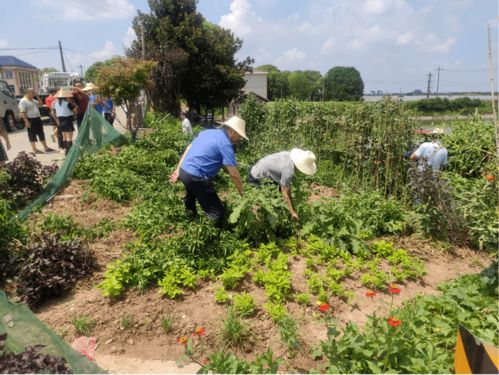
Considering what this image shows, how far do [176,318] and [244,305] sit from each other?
665 millimetres

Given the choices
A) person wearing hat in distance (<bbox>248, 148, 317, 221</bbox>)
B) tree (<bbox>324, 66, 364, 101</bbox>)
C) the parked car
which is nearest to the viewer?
person wearing hat in distance (<bbox>248, 148, 317, 221</bbox>)

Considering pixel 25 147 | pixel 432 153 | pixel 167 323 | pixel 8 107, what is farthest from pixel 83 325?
pixel 8 107

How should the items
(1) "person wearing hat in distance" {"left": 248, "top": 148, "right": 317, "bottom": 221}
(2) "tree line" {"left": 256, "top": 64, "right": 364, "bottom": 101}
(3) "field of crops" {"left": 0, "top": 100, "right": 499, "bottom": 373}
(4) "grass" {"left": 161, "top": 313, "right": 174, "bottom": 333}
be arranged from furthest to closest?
(2) "tree line" {"left": 256, "top": 64, "right": 364, "bottom": 101} < (1) "person wearing hat in distance" {"left": 248, "top": 148, "right": 317, "bottom": 221} < (4) "grass" {"left": 161, "top": 313, "right": 174, "bottom": 333} < (3) "field of crops" {"left": 0, "top": 100, "right": 499, "bottom": 373}

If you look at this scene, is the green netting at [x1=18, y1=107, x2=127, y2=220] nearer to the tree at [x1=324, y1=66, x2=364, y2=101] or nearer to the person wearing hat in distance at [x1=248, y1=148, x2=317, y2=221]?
the person wearing hat in distance at [x1=248, y1=148, x2=317, y2=221]

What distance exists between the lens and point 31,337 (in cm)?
238

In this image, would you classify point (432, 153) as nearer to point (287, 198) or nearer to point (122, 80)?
point (287, 198)

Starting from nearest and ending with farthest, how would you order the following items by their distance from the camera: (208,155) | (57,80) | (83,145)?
1. (208,155)
2. (83,145)
3. (57,80)

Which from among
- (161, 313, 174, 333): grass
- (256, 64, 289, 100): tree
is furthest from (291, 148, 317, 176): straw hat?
(256, 64, 289, 100): tree

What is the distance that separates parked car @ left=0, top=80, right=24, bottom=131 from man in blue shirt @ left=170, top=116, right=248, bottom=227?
539 inches

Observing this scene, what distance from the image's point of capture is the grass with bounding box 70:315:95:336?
3.25 metres

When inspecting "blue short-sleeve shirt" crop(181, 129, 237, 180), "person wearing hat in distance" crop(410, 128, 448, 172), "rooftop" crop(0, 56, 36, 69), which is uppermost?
"rooftop" crop(0, 56, 36, 69)

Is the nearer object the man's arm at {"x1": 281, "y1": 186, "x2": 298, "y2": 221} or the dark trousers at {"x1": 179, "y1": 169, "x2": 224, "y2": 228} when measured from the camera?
the dark trousers at {"x1": 179, "y1": 169, "x2": 224, "y2": 228}

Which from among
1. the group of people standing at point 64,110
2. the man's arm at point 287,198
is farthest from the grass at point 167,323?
the group of people standing at point 64,110

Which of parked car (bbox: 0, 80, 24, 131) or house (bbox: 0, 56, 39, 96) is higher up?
house (bbox: 0, 56, 39, 96)
